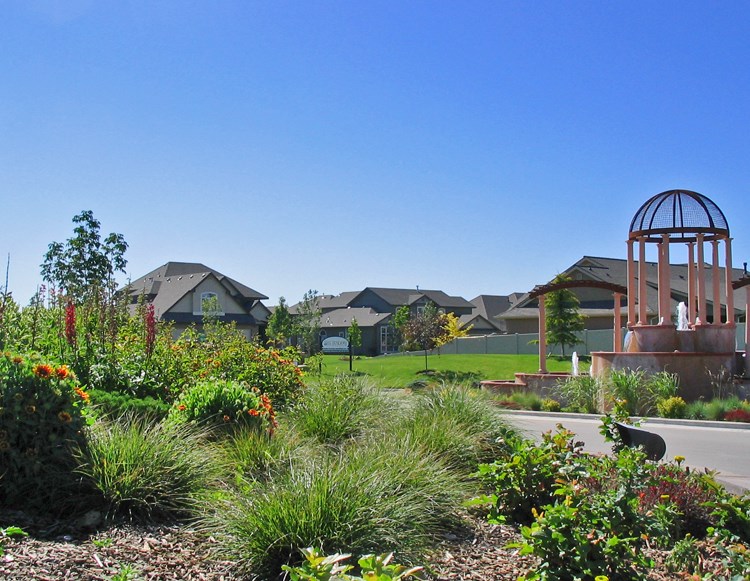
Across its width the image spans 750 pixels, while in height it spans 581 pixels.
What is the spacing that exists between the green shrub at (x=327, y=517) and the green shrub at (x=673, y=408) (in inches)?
487

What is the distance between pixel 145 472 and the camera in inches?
225

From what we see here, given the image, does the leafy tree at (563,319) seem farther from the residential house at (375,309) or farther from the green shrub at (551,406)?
the residential house at (375,309)

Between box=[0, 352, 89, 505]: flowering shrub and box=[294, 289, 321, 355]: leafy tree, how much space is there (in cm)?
4640

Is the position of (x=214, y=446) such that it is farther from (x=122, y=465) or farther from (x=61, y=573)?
(x=61, y=573)

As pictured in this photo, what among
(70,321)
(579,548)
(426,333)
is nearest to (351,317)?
(426,333)

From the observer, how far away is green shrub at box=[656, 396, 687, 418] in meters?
16.3

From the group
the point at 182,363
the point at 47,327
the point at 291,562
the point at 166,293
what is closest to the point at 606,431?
the point at 291,562

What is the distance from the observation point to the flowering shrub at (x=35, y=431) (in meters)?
5.66

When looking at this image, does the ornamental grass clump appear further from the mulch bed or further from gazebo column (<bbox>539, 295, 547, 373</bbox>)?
gazebo column (<bbox>539, 295, 547, 373</bbox>)

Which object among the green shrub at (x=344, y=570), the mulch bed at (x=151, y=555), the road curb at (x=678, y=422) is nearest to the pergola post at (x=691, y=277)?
the road curb at (x=678, y=422)

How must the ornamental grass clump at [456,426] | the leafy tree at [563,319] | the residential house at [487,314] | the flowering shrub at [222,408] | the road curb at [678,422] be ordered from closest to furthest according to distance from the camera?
1. the ornamental grass clump at [456,426]
2. the flowering shrub at [222,408]
3. the road curb at [678,422]
4. the leafy tree at [563,319]
5. the residential house at [487,314]

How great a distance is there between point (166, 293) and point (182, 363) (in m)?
39.3

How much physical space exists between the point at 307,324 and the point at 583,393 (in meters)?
42.4

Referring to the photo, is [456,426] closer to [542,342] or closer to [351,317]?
[542,342]
